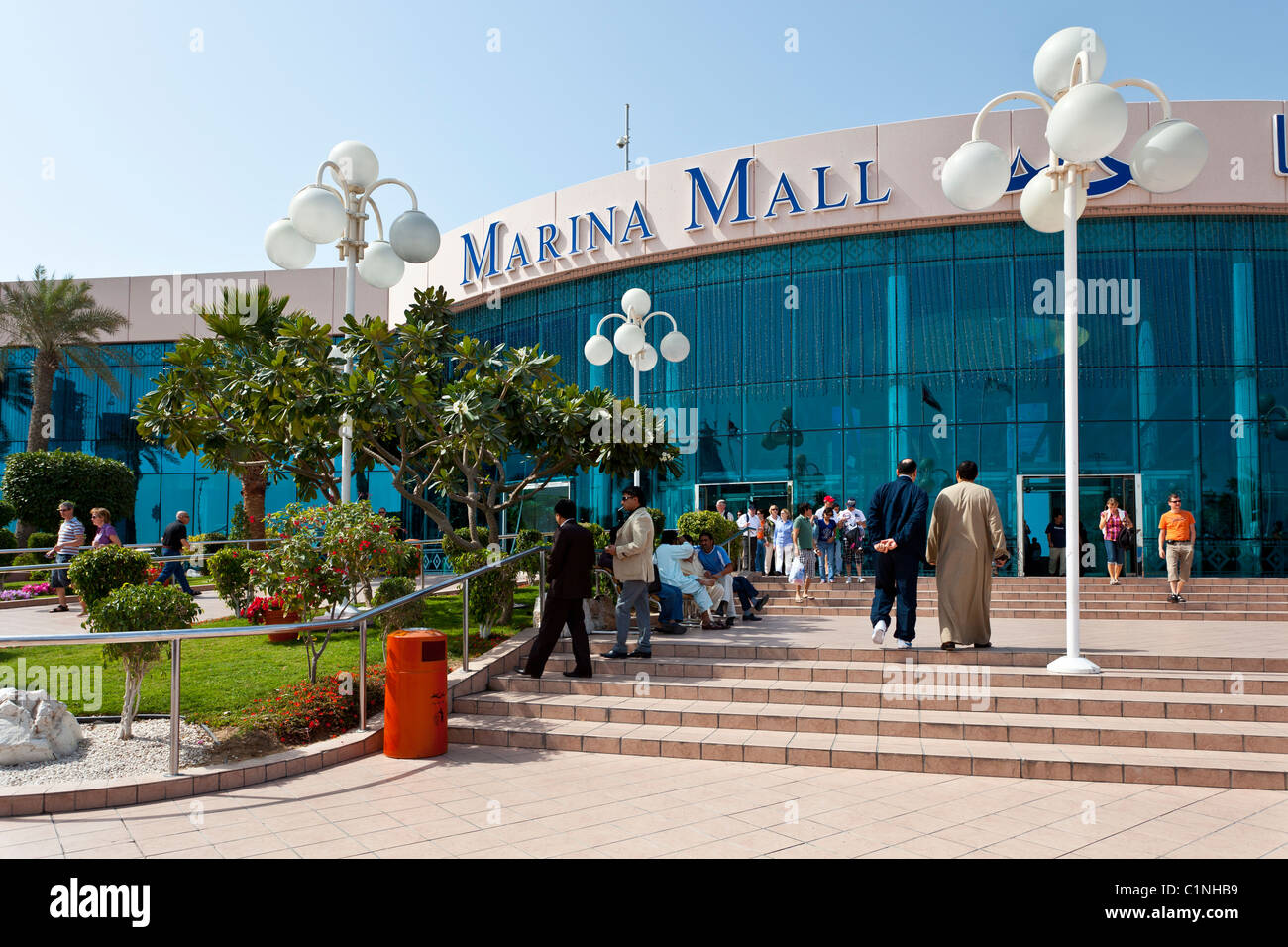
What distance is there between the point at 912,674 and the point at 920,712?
89 cm

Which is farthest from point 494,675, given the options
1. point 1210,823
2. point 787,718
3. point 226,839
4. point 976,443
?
Result: point 976,443

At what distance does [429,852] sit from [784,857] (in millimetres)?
1859

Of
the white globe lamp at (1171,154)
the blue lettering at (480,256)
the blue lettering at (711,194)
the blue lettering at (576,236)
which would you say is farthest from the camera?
the blue lettering at (480,256)

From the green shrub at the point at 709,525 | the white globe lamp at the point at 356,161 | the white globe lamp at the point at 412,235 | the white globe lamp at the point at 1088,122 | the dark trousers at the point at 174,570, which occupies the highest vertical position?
the white globe lamp at the point at 356,161

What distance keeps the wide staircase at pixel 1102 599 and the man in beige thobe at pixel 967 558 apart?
16.2 feet

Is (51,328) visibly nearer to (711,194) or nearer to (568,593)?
(711,194)

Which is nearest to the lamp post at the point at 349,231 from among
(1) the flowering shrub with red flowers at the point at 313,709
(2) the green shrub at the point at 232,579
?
(1) the flowering shrub with red flowers at the point at 313,709

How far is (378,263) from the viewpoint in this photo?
1073cm

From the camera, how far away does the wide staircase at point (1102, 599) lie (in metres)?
13.4

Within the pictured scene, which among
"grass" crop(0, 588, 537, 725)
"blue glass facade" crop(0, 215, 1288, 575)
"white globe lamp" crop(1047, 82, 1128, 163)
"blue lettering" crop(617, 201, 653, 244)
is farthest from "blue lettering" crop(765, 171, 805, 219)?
"white globe lamp" crop(1047, 82, 1128, 163)

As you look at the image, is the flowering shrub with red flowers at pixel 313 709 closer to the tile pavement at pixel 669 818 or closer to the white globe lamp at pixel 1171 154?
the tile pavement at pixel 669 818

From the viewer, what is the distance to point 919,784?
19.4 ft

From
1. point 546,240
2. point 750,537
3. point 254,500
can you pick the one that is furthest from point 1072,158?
point 546,240

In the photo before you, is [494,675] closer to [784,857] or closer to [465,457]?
[465,457]
